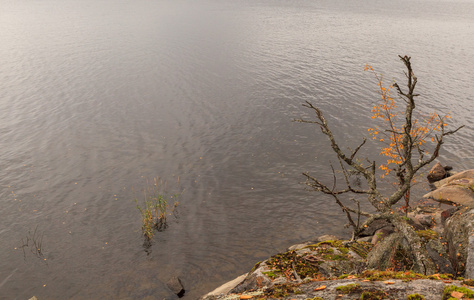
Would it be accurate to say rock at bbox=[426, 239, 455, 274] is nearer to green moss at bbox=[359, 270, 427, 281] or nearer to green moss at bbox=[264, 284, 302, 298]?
green moss at bbox=[359, 270, 427, 281]

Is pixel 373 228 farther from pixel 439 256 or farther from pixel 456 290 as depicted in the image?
pixel 456 290

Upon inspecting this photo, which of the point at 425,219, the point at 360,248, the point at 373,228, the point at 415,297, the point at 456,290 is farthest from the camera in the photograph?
the point at 425,219

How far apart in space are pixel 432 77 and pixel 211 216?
46.1m

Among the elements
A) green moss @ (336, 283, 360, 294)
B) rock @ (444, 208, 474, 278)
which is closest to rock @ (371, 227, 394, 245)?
rock @ (444, 208, 474, 278)

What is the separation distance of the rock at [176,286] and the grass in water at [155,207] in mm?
4611

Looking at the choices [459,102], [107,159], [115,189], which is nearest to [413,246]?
[115,189]

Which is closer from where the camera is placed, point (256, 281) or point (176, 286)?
point (256, 281)

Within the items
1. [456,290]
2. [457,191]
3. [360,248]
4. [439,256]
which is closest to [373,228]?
[360,248]

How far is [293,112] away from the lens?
40.7 meters

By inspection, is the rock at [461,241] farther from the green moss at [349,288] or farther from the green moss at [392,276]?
the green moss at [349,288]

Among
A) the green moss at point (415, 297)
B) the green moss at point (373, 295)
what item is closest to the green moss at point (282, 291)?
the green moss at point (373, 295)

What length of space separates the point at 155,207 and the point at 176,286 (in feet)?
22.2

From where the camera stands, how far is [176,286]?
A: 18641mm

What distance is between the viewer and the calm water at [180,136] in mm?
21359
